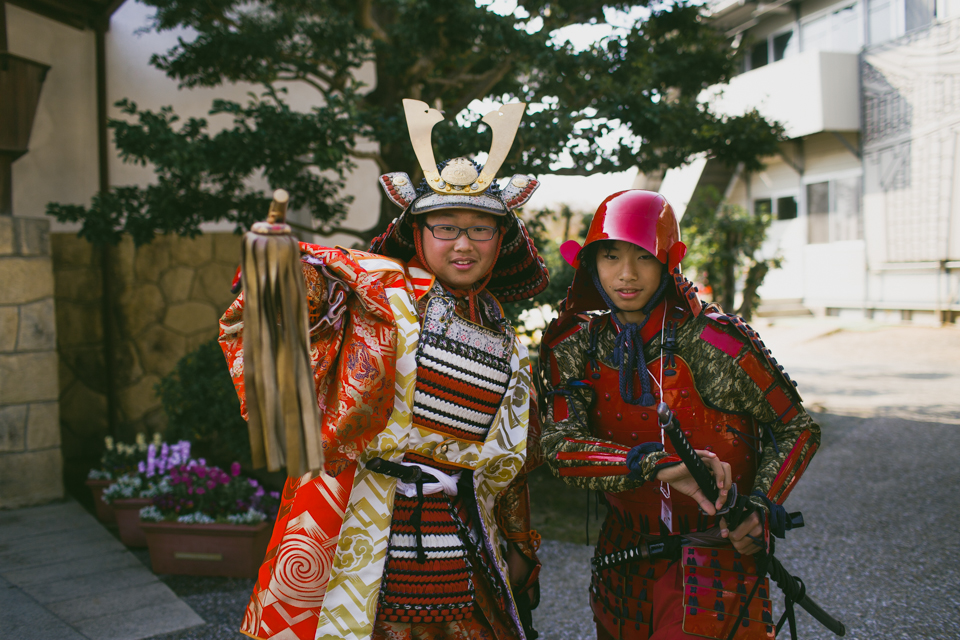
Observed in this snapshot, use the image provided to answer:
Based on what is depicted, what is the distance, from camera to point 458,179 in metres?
1.93

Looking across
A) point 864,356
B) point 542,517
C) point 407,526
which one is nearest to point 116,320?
point 542,517

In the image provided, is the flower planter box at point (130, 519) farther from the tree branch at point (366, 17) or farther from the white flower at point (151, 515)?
the tree branch at point (366, 17)

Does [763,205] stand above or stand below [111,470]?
above

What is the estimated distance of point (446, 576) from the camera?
1.80 metres

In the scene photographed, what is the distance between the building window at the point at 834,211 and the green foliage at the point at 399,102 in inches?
371

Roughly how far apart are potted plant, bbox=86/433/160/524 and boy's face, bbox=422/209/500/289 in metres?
3.36

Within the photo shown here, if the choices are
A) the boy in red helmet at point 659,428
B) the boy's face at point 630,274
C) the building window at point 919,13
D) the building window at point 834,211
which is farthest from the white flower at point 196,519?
the building window at point 919,13

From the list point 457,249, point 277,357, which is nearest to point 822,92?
point 457,249

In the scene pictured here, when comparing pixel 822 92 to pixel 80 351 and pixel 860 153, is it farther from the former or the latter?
pixel 80 351

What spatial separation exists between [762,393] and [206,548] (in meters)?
3.05

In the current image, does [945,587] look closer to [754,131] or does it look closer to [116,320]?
[754,131]

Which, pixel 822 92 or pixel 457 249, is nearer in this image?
pixel 457 249

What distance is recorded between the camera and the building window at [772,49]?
13625 mm

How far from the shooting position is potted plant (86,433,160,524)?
4297 millimetres
